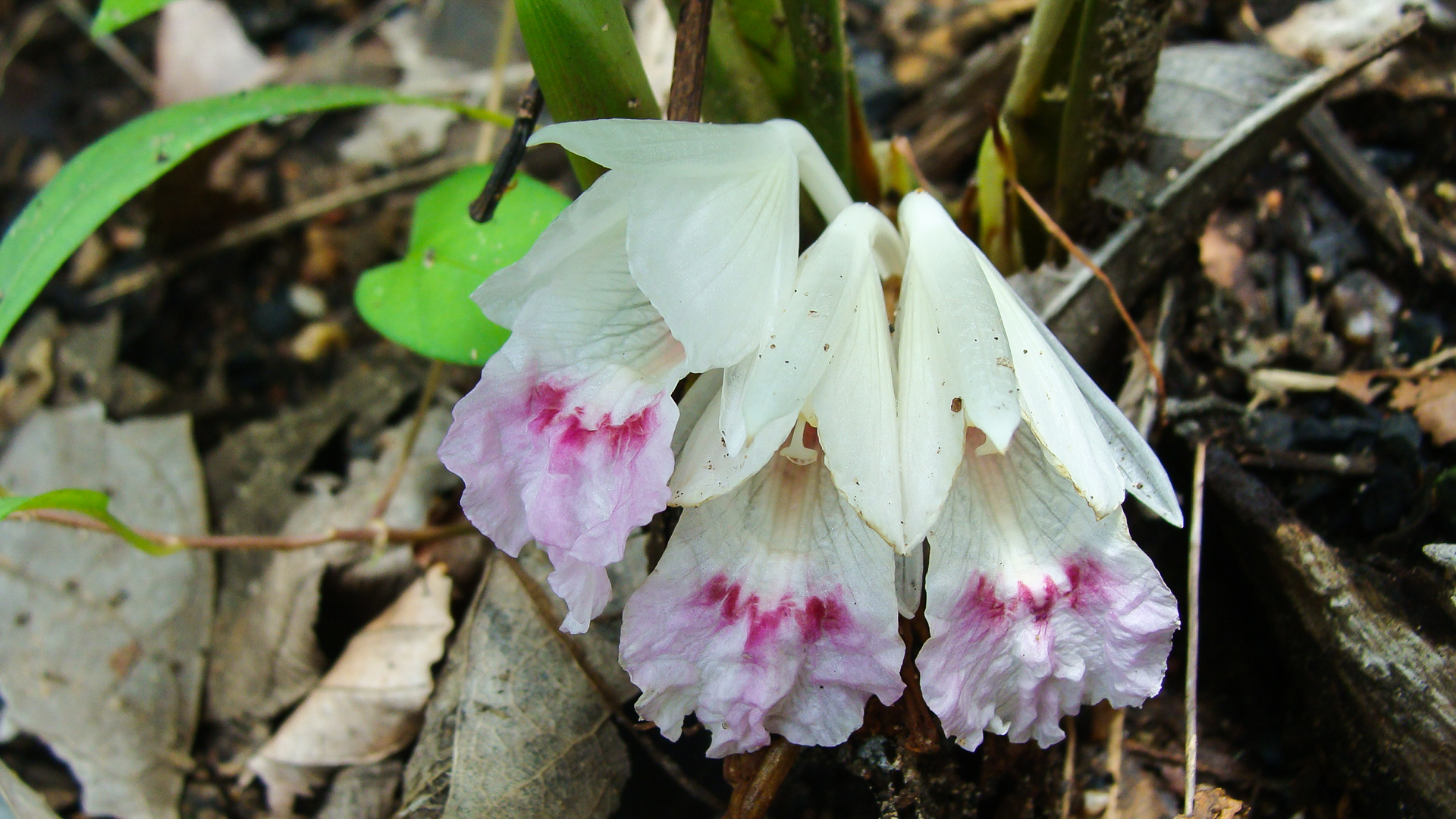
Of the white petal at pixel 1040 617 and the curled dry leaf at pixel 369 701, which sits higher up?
the white petal at pixel 1040 617

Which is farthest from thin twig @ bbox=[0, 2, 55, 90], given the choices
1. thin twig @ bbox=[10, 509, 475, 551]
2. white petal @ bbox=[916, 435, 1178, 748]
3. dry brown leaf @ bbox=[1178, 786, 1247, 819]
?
dry brown leaf @ bbox=[1178, 786, 1247, 819]

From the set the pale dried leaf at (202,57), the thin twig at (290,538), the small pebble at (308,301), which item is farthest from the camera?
the pale dried leaf at (202,57)

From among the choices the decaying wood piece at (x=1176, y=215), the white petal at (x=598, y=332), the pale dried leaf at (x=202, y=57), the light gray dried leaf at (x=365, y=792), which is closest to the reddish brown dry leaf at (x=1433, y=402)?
the decaying wood piece at (x=1176, y=215)

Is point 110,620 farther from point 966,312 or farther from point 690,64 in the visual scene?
point 966,312

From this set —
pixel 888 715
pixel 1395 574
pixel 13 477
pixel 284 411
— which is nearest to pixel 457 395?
pixel 284 411

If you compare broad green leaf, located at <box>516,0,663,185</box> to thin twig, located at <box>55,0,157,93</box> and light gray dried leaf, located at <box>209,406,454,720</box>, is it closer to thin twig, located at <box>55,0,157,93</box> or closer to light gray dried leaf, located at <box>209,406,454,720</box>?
light gray dried leaf, located at <box>209,406,454,720</box>

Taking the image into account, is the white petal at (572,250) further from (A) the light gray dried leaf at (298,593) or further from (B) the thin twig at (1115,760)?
(B) the thin twig at (1115,760)

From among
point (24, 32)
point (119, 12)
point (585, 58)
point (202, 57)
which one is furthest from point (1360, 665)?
point (24, 32)
